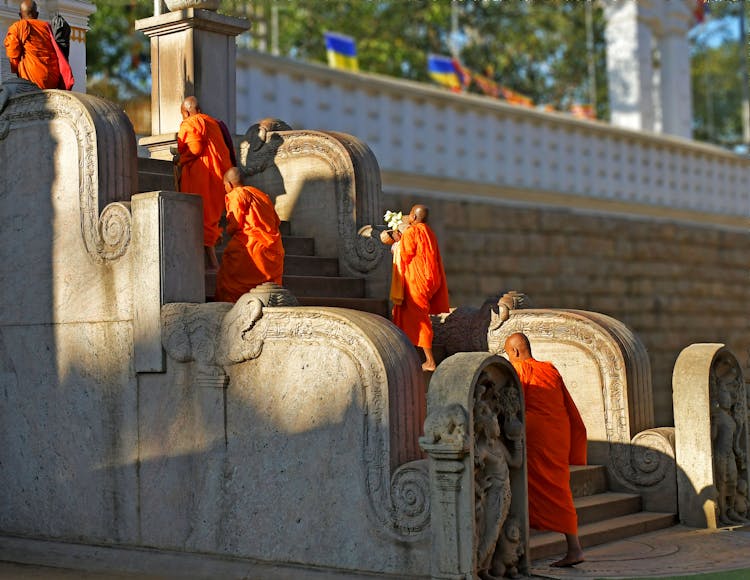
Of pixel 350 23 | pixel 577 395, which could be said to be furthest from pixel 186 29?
pixel 350 23

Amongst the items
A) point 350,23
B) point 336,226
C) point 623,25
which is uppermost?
point 350,23

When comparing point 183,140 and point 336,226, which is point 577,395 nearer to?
point 336,226

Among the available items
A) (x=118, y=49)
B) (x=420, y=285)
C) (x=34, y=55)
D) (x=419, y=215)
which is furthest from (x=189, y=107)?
(x=118, y=49)

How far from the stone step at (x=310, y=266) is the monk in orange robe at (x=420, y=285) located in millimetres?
819

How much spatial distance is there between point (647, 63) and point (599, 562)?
17224mm

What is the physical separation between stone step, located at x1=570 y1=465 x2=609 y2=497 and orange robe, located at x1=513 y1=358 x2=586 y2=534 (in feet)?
3.66

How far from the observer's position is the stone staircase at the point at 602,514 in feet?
29.0

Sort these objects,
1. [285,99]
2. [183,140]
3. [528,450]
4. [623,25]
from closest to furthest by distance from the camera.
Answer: [528,450], [183,140], [285,99], [623,25]

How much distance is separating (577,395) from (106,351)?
364 cm

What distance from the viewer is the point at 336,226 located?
11.0 metres

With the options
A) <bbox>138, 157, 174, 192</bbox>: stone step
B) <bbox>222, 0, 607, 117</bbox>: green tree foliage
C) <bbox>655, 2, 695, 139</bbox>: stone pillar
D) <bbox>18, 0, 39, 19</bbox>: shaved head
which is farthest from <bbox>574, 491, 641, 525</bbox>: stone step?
<bbox>222, 0, 607, 117</bbox>: green tree foliage

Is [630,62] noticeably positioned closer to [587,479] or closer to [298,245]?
[298,245]

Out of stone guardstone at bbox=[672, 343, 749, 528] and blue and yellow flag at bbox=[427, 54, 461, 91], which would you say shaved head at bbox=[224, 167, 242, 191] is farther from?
blue and yellow flag at bbox=[427, 54, 461, 91]

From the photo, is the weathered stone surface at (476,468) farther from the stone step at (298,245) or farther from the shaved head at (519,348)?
the stone step at (298,245)
